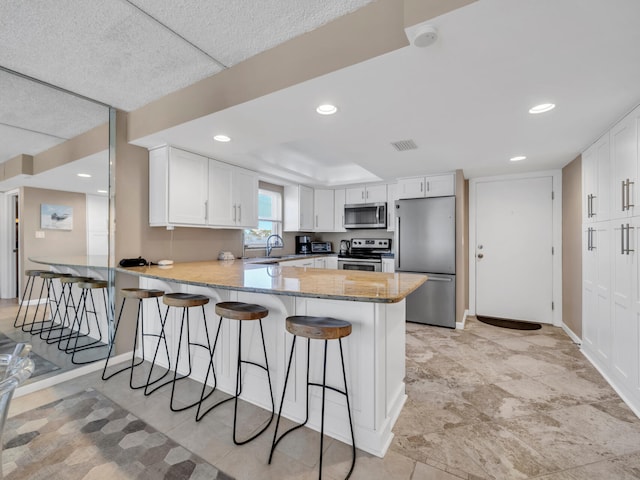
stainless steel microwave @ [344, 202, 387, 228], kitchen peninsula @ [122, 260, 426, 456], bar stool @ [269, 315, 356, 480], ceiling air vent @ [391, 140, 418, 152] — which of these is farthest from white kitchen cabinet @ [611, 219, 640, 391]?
stainless steel microwave @ [344, 202, 387, 228]

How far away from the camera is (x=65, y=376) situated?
252 cm

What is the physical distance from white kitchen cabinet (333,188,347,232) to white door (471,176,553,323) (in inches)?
86.7

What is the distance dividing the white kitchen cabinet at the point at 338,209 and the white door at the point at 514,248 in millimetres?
2202

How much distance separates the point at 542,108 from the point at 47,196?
12.8ft

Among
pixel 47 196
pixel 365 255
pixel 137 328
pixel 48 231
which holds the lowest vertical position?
pixel 137 328

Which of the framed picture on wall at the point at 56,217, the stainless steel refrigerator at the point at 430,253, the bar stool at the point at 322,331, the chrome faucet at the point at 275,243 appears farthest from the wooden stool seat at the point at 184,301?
the stainless steel refrigerator at the point at 430,253

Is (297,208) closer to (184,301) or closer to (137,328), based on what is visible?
(137,328)

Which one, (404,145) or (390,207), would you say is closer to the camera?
(404,145)

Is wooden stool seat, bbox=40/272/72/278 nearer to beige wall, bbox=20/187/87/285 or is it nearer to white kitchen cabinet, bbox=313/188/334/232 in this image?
beige wall, bbox=20/187/87/285

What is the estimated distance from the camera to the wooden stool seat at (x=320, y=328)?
1.50 m

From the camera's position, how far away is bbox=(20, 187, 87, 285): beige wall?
7.59 ft

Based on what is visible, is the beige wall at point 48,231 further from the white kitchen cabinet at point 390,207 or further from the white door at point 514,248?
the white door at point 514,248

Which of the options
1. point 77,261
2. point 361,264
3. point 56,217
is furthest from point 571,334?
point 56,217

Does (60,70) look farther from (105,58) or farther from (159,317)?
(159,317)
